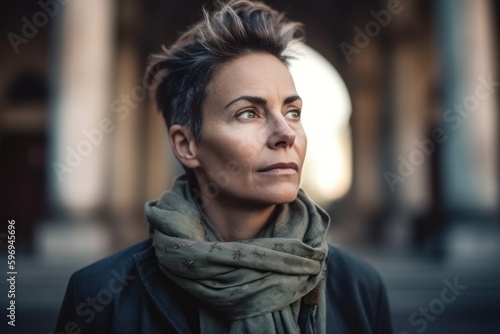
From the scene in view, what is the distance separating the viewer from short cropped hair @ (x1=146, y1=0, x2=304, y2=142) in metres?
1.77

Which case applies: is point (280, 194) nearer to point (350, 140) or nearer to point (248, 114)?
point (248, 114)

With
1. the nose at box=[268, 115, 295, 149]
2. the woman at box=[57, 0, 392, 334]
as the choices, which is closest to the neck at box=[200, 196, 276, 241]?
the woman at box=[57, 0, 392, 334]

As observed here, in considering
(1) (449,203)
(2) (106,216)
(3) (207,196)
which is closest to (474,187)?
(1) (449,203)

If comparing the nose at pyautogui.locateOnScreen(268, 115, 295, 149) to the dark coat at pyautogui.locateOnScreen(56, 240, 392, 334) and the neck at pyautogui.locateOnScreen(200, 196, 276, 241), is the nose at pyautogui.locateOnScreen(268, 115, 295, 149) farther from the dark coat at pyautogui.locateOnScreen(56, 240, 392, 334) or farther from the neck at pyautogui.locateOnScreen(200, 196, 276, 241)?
the dark coat at pyautogui.locateOnScreen(56, 240, 392, 334)

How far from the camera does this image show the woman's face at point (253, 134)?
5.39 feet

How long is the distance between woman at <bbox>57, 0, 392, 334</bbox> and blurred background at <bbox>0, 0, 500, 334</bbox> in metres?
0.57

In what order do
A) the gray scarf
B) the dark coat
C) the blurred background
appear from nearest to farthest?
the gray scarf
the dark coat
the blurred background

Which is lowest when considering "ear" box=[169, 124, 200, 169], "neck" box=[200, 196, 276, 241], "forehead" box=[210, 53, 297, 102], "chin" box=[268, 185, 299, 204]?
"neck" box=[200, 196, 276, 241]

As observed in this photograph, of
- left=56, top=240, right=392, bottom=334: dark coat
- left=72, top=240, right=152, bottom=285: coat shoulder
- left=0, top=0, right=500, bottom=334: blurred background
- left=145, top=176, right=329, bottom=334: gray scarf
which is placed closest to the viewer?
left=145, top=176, right=329, bottom=334: gray scarf

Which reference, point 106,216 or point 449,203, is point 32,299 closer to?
point 106,216

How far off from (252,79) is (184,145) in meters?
0.40

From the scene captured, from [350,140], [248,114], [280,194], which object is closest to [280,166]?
[280,194]

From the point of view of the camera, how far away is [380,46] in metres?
14.2

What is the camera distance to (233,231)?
5.92 ft
